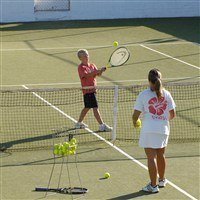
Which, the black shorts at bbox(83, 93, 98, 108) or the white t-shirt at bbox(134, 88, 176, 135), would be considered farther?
the black shorts at bbox(83, 93, 98, 108)

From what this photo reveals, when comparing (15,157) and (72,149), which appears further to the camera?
(15,157)

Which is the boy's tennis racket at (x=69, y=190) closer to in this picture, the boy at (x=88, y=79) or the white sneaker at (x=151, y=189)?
the white sneaker at (x=151, y=189)

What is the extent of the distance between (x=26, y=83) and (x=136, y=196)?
338 inches

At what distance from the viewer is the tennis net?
1220cm

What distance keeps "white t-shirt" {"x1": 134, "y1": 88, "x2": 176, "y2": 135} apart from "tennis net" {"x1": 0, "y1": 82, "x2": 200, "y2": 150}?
271cm

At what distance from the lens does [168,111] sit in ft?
30.2

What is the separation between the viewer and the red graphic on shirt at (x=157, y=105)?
9102 mm

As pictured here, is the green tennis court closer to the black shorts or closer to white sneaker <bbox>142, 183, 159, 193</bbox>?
white sneaker <bbox>142, 183, 159, 193</bbox>

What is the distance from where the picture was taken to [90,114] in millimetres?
14234

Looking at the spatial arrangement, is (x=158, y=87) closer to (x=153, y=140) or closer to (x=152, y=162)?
(x=153, y=140)

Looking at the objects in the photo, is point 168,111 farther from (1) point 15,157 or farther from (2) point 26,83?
(2) point 26,83

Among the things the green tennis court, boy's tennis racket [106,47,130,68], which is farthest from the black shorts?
boy's tennis racket [106,47,130,68]

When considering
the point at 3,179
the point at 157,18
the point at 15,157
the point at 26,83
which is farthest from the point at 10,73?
the point at 157,18

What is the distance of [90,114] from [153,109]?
205 inches
